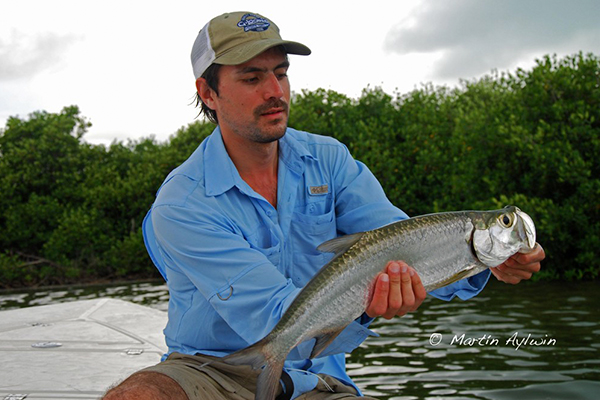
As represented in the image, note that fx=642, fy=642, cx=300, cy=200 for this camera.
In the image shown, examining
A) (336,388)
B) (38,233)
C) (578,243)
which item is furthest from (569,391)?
(38,233)

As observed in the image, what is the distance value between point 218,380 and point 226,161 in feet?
3.36

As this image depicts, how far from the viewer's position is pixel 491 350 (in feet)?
22.7

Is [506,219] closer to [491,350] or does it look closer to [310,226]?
[310,226]

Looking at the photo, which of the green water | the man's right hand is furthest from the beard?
the green water

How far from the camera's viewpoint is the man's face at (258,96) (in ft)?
10.1

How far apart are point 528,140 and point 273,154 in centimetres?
1080

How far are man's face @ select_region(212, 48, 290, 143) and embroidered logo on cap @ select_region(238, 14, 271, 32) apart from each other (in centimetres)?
16

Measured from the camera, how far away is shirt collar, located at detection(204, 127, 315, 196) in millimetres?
3029

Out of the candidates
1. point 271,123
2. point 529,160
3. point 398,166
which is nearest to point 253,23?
point 271,123

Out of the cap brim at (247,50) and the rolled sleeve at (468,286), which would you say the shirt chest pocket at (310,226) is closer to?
the rolled sleeve at (468,286)

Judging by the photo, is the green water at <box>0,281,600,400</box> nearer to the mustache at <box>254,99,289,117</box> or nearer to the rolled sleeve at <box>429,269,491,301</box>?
the rolled sleeve at <box>429,269,491,301</box>

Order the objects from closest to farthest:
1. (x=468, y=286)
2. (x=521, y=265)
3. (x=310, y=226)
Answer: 1. (x=521, y=265)
2. (x=468, y=286)
3. (x=310, y=226)

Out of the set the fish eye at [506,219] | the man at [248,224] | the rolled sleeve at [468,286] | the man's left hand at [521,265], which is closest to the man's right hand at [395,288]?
the man at [248,224]

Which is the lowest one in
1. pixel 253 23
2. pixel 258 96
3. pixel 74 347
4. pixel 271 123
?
pixel 74 347
